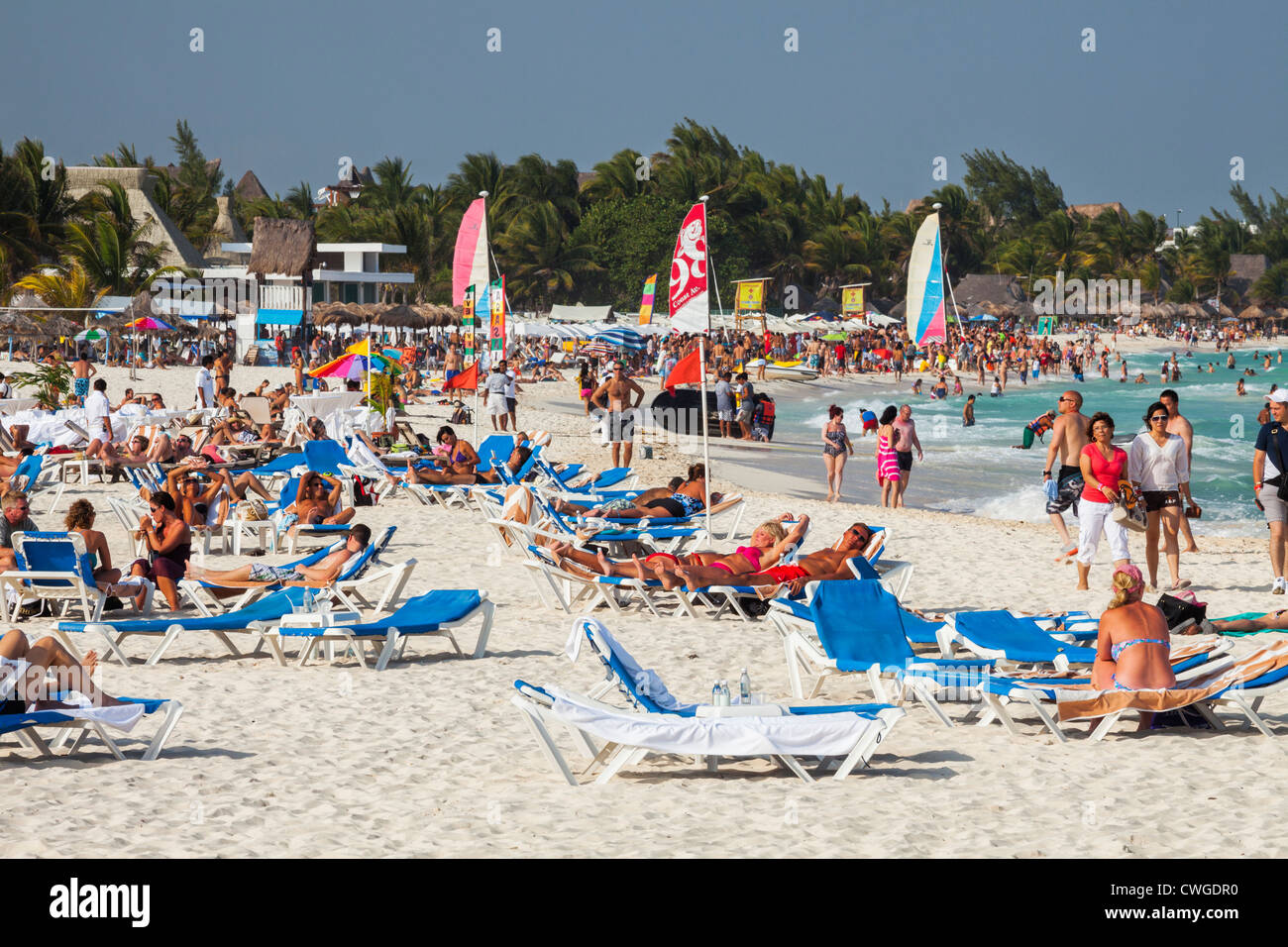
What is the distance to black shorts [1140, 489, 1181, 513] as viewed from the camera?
8422mm

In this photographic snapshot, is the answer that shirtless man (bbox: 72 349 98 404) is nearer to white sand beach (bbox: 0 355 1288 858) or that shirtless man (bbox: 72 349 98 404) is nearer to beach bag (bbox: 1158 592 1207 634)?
white sand beach (bbox: 0 355 1288 858)

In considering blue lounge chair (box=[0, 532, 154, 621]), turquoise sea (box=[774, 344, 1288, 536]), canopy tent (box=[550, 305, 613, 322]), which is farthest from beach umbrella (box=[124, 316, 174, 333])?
blue lounge chair (box=[0, 532, 154, 621])

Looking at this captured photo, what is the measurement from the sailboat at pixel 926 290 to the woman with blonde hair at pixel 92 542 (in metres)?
10.4

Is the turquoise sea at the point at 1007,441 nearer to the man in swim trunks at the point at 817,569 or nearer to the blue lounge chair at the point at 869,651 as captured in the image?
the man in swim trunks at the point at 817,569

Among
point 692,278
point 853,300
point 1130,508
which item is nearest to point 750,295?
point 853,300

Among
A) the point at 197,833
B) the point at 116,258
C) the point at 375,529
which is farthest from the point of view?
the point at 116,258

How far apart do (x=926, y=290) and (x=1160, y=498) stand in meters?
7.70

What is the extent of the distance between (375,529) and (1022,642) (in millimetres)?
6335

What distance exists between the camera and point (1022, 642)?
645 cm

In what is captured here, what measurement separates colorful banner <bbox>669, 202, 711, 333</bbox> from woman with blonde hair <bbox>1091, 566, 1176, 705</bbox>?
4274 millimetres

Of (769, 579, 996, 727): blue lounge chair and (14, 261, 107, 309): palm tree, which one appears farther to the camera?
(14, 261, 107, 309): palm tree

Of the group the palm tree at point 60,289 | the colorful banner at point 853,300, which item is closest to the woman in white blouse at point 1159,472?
the palm tree at point 60,289
